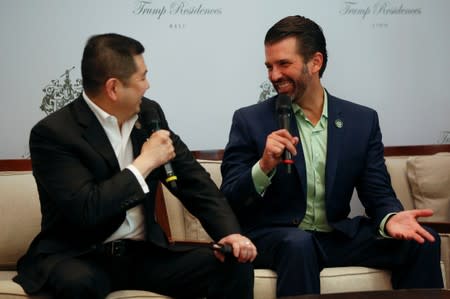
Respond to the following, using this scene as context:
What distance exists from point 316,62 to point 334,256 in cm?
79

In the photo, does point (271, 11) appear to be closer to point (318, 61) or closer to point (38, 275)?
point (318, 61)

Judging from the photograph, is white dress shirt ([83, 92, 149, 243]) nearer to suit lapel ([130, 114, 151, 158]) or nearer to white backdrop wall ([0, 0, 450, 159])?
suit lapel ([130, 114, 151, 158])

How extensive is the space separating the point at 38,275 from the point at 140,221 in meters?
0.39

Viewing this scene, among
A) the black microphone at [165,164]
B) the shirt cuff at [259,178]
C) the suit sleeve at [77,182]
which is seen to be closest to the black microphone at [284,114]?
the shirt cuff at [259,178]

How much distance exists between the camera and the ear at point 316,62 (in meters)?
2.73

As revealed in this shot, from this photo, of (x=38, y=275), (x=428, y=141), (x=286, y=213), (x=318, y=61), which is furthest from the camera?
(x=428, y=141)

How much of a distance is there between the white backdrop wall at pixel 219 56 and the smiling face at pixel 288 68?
27.1 inches

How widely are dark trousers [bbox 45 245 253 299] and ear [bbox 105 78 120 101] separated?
0.53 metres

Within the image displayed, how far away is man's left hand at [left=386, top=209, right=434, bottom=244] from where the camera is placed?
2268mm

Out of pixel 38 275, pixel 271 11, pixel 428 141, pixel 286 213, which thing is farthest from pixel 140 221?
pixel 428 141

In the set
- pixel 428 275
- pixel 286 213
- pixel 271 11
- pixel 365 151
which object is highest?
pixel 271 11

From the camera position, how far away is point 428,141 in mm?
3586

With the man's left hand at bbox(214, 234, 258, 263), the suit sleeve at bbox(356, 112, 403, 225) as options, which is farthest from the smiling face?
the man's left hand at bbox(214, 234, 258, 263)

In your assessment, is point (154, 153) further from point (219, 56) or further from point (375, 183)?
point (219, 56)
